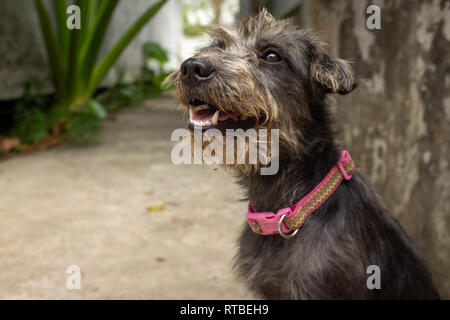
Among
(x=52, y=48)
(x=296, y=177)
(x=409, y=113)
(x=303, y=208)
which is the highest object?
(x=52, y=48)

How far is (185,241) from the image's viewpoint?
3.71m

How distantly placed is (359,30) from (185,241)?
2.10 metres

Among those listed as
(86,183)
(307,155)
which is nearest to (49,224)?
(86,183)

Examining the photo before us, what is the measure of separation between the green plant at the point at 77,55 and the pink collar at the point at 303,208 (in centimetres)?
397

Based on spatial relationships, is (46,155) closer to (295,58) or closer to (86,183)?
(86,183)

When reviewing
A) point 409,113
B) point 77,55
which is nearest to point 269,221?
point 409,113

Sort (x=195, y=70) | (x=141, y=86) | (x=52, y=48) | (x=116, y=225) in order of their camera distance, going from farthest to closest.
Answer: (x=141, y=86)
(x=52, y=48)
(x=116, y=225)
(x=195, y=70)

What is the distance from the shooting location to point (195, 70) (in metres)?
2.16

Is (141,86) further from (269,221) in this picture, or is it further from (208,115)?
(269,221)

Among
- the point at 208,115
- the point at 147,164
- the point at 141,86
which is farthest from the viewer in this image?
the point at 141,86

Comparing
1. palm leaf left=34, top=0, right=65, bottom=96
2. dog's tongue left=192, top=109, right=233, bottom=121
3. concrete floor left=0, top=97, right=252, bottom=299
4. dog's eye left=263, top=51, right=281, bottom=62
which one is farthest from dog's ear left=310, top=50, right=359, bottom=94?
palm leaf left=34, top=0, right=65, bottom=96

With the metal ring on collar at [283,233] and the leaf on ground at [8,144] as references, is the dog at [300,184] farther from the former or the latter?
the leaf on ground at [8,144]

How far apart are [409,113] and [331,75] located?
111 centimetres

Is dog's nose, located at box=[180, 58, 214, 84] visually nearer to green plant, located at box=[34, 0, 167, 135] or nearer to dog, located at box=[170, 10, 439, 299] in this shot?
dog, located at box=[170, 10, 439, 299]
